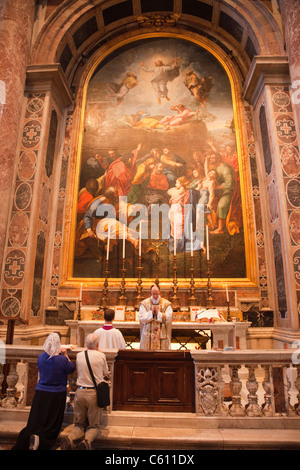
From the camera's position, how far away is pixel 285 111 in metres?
8.25

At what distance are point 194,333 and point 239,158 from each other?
493 centimetres

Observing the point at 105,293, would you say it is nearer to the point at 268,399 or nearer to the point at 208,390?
the point at 208,390

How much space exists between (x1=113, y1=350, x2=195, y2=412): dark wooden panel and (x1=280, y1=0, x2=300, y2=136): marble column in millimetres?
6145

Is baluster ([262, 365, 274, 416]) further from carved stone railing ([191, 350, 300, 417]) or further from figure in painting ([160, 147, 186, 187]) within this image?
figure in painting ([160, 147, 186, 187])

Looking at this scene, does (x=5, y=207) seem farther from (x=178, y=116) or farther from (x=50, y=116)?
(x=178, y=116)

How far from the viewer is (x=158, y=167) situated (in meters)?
9.32

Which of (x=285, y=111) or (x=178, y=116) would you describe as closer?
(x=285, y=111)

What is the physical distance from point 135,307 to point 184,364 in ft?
11.8

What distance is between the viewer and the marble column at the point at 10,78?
7.44m

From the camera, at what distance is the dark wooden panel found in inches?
167

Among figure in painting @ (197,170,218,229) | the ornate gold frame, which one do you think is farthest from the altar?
figure in painting @ (197,170,218,229)

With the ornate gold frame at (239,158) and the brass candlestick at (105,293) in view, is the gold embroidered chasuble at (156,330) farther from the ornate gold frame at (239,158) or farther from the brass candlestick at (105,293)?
the ornate gold frame at (239,158)

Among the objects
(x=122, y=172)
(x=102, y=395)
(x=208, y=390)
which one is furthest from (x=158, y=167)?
(x=102, y=395)

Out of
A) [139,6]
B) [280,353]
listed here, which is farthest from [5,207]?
[139,6]
